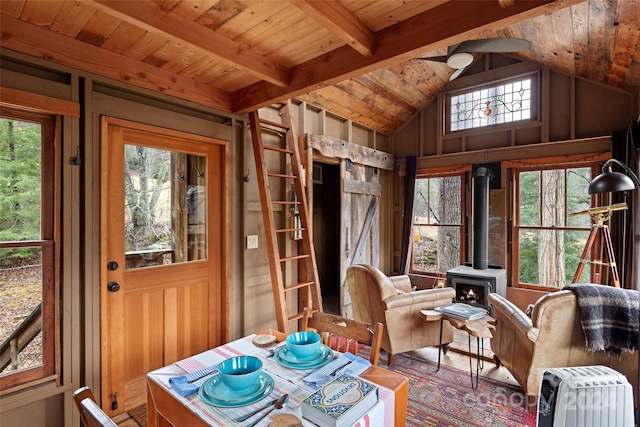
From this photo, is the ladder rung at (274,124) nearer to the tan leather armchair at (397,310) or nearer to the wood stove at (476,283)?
the tan leather armchair at (397,310)

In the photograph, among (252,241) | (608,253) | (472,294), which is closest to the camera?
(252,241)

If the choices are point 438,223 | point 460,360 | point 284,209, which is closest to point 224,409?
point 284,209

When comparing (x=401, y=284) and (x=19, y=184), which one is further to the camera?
(x=401, y=284)

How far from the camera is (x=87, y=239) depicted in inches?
85.7

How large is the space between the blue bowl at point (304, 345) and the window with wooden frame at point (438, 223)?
4204mm

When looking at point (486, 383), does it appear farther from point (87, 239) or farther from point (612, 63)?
point (612, 63)

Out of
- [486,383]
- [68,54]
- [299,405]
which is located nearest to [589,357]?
[486,383]

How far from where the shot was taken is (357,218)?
4.74 metres

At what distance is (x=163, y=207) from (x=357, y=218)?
278 centimetres

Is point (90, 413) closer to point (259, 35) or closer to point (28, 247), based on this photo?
point (28, 247)

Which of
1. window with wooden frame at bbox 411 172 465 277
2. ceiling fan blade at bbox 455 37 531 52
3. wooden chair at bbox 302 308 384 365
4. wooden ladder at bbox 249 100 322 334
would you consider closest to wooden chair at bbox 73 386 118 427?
wooden chair at bbox 302 308 384 365

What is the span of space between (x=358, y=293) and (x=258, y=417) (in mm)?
2303

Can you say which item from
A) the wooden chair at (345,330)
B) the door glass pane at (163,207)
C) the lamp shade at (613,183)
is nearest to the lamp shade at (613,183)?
the lamp shade at (613,183)

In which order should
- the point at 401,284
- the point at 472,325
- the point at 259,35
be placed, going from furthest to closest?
the point at 401,284, the point at 472,325, the point at 259,35
